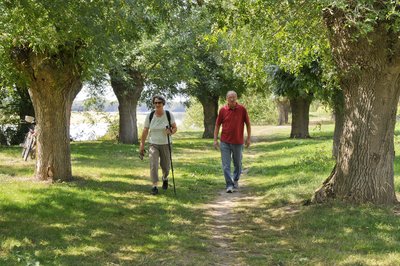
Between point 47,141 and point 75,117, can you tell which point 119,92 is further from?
point 47,141

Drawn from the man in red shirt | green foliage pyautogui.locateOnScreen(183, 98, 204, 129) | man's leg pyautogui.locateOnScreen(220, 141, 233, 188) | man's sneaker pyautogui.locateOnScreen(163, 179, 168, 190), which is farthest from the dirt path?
green foliage pyautogui.locateOnScreen(183, 98, 204, 129)

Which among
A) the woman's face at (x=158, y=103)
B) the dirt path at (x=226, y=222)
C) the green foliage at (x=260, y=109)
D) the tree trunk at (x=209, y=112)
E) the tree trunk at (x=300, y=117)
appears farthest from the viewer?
the green foliage at (x=260, y=109)

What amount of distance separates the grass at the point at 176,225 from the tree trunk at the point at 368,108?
1.54 ft

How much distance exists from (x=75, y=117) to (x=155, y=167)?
2684 cm

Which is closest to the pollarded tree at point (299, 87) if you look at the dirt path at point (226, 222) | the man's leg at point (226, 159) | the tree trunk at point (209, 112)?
the man's leg at point (226, 159)

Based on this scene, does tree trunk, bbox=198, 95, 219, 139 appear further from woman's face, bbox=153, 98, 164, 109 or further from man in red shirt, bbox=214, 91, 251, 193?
woman's face, bbox=153, 98, 164, 109

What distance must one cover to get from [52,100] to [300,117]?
2079cm

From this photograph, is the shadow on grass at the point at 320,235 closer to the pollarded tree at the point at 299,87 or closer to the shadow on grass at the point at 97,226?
the shadow on grass at the point at 97,226

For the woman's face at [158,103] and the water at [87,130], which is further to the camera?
the water at [87,130]

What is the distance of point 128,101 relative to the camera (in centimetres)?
2756

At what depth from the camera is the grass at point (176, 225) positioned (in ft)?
21.7

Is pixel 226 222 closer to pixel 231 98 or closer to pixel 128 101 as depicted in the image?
pixel 231 98

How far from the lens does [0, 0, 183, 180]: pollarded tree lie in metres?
8.69

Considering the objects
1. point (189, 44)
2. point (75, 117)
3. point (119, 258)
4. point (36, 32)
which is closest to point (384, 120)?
point (119, 258)
